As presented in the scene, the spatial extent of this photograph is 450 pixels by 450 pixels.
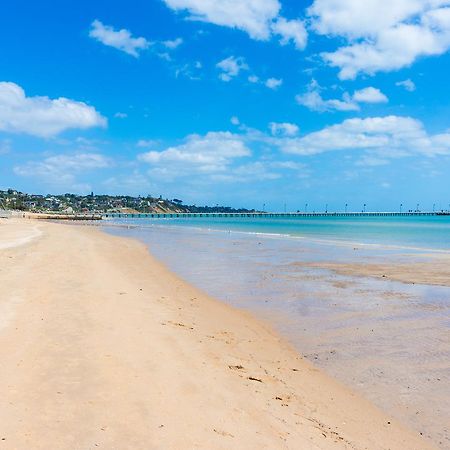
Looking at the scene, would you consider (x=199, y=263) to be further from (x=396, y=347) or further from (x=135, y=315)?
(x=396, y=347)

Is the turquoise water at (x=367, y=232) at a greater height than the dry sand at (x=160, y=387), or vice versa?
the turquoise water at (x=367, y=232)

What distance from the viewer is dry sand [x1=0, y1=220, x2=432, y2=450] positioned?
4668mm

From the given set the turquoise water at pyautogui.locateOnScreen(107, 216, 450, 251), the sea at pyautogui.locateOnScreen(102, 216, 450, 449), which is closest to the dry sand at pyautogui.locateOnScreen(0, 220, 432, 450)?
the sea at pyautogui.locateOnScreen(102, 216, 450, 449)

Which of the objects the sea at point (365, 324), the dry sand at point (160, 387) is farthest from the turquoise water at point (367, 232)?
the dry sand at point (160, 387)

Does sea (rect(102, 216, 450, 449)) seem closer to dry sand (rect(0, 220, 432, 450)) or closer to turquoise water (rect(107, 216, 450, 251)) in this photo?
dry sand (rect(0, 220, 432, 450))

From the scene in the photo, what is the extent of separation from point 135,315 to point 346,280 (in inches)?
425

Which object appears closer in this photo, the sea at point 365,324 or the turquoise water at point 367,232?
the sea at point 365,324

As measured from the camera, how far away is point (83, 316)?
9.48 m

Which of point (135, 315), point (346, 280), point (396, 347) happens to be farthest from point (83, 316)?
point (346, 280)

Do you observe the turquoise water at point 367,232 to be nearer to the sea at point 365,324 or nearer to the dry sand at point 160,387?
the sea at point 365,324

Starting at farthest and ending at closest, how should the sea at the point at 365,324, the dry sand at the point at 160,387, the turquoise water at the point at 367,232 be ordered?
the turquoise water at the point at 367,232 < the sea at the point at 365,324 < the dry sand at the point at 160,387

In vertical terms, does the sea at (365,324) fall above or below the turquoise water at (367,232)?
below

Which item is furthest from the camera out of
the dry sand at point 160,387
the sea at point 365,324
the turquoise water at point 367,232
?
the turquoise water at point 367,232

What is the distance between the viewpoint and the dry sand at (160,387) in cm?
467
